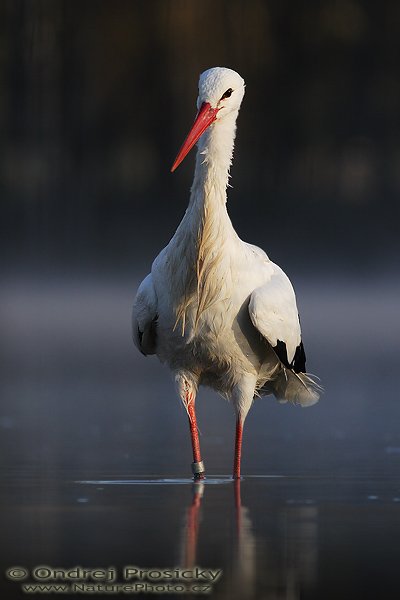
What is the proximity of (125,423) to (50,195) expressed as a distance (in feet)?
55.6

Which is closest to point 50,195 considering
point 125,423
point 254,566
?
point 125,423

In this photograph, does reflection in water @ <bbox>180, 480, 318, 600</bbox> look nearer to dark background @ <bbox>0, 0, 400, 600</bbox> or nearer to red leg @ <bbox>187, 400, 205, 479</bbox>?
dark background @ <bbox>0, 0, 400, 600</bbox>

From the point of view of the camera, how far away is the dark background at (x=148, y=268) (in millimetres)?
6852

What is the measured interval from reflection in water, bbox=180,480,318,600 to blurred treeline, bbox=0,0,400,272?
1859 centimetres

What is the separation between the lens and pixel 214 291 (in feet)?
29.7

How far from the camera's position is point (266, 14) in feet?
103

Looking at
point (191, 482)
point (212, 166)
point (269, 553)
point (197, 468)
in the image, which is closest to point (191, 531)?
point (269, 553)

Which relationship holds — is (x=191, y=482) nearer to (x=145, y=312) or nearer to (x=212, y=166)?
(x=145, y=312)

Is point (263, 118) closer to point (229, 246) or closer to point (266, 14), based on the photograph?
point (266, 14)

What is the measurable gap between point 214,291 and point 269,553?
2.87m

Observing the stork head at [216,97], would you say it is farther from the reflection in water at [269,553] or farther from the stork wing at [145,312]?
the reflection in water at [269,553]

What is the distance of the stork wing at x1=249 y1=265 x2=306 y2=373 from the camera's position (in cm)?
909

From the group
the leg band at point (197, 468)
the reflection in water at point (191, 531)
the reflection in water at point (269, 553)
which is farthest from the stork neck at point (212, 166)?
the reflection in water at point (269, 553)

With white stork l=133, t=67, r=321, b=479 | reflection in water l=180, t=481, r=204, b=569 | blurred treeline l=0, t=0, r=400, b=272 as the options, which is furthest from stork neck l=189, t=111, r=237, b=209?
blurred treeline l=0, t=0, r=400, b=272
